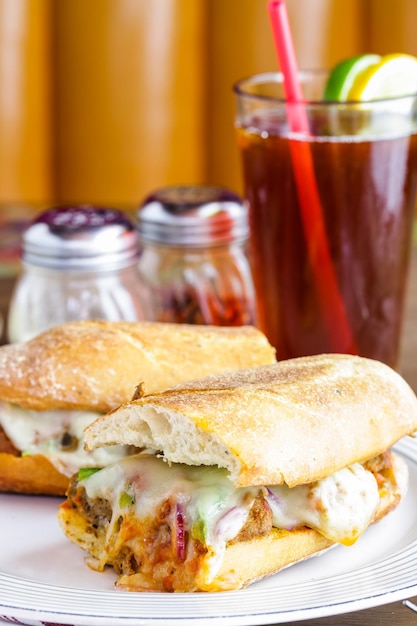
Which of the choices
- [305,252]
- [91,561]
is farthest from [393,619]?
[305,252]

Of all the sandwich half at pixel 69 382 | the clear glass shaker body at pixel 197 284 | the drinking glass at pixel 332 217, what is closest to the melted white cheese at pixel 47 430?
the sandwich half at pixel 69 382

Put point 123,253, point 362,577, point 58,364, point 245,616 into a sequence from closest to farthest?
point 245,616 < point 362,577 < point 58,364 < point 123,253

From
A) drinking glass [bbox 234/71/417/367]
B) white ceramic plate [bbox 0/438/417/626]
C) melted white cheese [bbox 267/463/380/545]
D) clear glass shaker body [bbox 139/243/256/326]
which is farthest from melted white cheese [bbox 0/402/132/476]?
clear glass shaker body [bbox 139/243/256/326]

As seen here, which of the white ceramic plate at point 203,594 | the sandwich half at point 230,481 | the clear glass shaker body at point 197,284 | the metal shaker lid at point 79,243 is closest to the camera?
the white ceramic plate at point 203,594

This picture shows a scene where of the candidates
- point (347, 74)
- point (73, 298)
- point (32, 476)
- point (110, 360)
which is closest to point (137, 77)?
point (73, 298)

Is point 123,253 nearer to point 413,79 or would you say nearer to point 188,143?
point 413,79

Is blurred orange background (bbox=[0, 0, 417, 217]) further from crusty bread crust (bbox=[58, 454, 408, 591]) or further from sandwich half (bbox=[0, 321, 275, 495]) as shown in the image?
crusty bread crust (bbox=[58, 454, 408, 591])

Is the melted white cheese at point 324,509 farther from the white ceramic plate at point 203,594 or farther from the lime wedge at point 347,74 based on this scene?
the lime wedge at point 347,74
